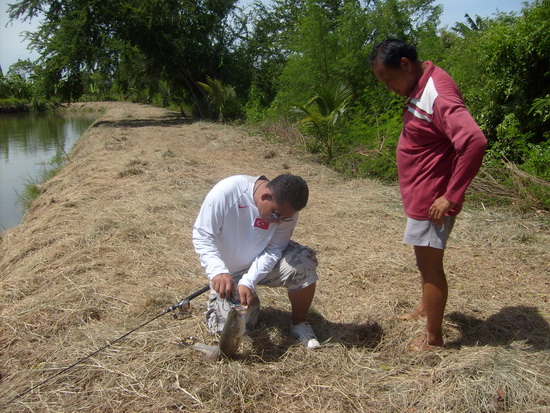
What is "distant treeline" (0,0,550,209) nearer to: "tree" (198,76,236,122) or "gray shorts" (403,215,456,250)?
"tree" (198,76,236,122)

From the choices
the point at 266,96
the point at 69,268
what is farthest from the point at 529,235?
the point at 266,96

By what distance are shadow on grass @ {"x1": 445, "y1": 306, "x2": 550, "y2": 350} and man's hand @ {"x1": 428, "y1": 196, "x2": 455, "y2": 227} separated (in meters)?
0.94

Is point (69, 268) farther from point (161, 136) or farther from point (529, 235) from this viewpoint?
point (161, 136)

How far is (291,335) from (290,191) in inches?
40.3

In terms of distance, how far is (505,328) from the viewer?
298cm

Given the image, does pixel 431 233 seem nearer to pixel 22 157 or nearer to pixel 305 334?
pixel 305 334

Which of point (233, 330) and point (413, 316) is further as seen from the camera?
point (413, 316)

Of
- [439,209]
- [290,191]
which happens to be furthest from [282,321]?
[439,209]

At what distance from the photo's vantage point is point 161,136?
48.7ft

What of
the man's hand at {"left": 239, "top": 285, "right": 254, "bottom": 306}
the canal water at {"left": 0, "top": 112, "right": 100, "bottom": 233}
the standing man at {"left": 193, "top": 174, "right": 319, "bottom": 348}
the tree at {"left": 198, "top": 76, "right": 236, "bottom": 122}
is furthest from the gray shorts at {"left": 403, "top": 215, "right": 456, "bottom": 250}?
the tree at {"left": 198, "top": 76, "right": 236, "bottom": 122}

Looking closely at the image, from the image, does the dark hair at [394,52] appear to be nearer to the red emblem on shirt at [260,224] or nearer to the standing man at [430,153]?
the standing man at [430,153]

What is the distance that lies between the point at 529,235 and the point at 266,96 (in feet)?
56.3

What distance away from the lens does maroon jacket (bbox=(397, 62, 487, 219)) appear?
214 centimetres

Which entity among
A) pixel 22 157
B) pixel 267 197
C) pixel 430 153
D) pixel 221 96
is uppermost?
pixel 221 96
